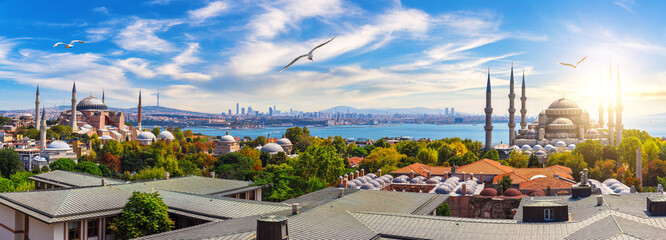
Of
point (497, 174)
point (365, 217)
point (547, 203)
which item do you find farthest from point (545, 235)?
point (497, 174)

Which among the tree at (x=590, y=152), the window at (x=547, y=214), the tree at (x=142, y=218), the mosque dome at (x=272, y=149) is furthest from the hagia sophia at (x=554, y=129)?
the tree at (x=142, y=218)

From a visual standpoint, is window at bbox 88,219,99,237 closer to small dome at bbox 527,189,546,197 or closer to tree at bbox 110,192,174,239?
tree at bbox 110,192,174,239

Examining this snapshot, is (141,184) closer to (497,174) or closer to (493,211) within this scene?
(493,211)

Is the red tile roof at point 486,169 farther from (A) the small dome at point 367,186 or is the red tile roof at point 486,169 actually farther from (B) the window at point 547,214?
(B) the window at point 547,214

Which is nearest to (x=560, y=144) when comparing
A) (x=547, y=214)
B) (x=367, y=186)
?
(x=367, y=186)

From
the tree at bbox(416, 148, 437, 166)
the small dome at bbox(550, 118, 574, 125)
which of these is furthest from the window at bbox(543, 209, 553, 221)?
the small dome at bbox(550, 118, 574, 125)

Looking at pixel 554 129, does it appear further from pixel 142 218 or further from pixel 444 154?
pixel 142 218

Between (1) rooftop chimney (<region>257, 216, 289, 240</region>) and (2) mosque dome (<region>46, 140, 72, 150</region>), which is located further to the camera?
(2) mosque dome (<region>46, 140, 72, 150</region>)
